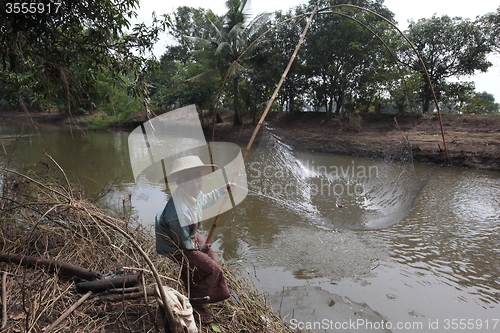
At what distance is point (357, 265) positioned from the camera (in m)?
2.82

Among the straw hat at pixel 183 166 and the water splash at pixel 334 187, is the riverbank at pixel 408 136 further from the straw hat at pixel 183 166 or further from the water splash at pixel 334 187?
the straw hat at pixel 183 166

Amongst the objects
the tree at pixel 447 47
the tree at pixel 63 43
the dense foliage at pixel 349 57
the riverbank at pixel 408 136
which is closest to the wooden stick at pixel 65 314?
the tree at pixel 63 43

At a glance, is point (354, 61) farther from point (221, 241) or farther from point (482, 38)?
point (221, 241)

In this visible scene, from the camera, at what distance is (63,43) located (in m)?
2.47

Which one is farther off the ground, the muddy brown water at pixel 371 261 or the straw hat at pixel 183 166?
the straw hat at pixel 183 166

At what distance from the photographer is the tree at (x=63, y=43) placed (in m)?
2.07

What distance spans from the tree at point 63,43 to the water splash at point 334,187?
2227 millimetres

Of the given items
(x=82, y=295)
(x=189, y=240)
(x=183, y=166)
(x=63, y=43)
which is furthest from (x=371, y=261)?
(x=63, y=43)

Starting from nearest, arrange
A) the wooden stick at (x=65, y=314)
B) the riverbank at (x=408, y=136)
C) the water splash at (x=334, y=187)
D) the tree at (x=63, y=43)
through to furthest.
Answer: the wooden stick at (x=65, y=314)
the tree at (x=63, y=43)
the water splash at (x=334, y=187)
the riverbank at (x=408, y=136)

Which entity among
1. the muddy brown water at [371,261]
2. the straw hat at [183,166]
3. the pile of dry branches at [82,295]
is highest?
the straw hat at [183,166]

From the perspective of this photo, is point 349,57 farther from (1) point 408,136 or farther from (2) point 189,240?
(2) point 189,240

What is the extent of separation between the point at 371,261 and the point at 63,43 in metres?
3.30

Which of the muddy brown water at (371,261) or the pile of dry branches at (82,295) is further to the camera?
the muddy brown water at (371,261)

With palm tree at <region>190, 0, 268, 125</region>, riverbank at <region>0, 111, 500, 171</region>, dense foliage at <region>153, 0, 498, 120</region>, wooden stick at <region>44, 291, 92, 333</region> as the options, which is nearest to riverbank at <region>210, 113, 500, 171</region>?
riverbank at <region>0, 111, 500, 171</region>
